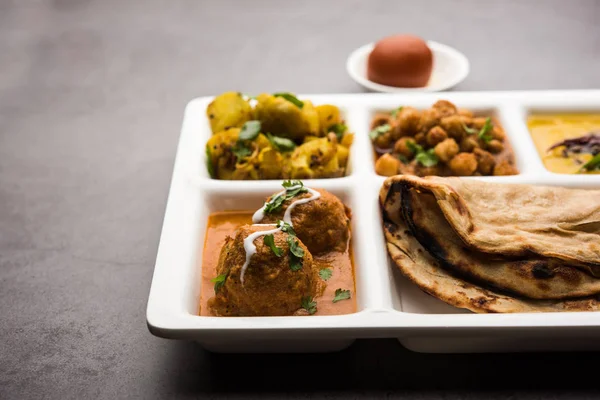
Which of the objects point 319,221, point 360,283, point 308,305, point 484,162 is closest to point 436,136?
point 484,162

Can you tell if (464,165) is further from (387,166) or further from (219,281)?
(219,281)

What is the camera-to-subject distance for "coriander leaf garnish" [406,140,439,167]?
327cm

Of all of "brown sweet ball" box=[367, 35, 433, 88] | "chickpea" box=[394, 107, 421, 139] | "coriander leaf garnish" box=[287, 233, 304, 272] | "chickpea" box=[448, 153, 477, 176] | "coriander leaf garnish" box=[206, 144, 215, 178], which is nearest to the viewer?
"coriander leaf garnish" box=[287, 233, 304, 272]

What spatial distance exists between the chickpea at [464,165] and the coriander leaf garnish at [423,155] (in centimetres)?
10

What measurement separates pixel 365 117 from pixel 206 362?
1.70 m

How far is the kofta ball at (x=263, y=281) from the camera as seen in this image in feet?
7.86

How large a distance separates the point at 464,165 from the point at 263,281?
1341 mm

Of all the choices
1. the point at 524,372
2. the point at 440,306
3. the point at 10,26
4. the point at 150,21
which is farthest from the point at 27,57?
the point at 524,372

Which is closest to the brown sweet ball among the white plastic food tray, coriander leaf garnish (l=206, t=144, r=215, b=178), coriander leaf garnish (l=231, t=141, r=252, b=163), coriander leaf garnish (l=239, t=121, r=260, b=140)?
the white plastic food tray

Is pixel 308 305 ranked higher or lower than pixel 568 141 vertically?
lower

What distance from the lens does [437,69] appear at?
447 centimetres

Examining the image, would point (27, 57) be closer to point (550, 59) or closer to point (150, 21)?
point (150, 21)

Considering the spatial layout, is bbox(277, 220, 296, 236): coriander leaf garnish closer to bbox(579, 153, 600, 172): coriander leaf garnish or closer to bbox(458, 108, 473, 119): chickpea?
bbox(458, 108, 473, 119): chickpea

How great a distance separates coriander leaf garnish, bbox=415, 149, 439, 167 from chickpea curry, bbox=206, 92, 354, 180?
379 mm
